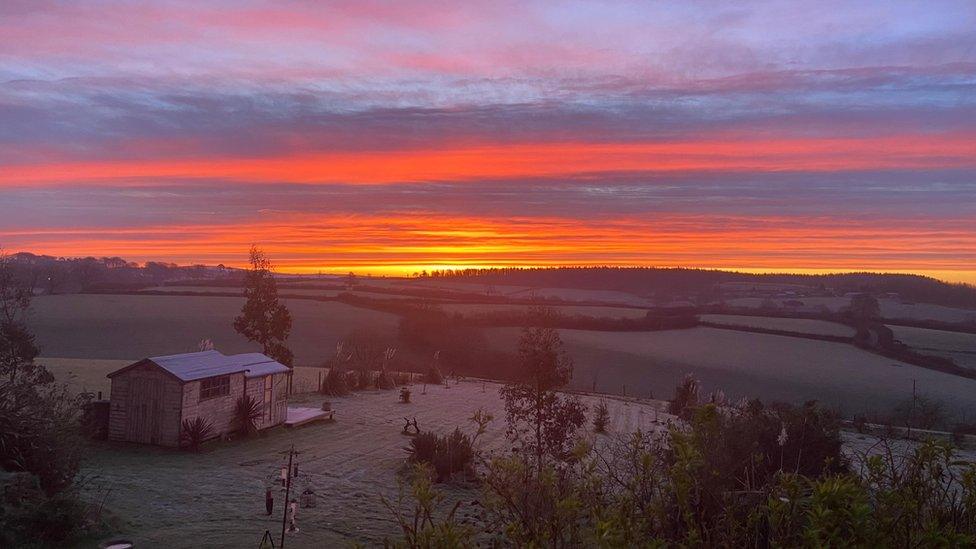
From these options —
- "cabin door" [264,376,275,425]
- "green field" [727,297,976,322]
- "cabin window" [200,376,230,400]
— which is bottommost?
"cabin door" [264,376,275,425]

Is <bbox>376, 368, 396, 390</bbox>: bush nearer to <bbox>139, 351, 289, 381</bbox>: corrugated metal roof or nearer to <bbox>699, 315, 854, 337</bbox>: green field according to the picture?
<bbox>139, 351, 289, 381</bbox>: corrugated metal roof

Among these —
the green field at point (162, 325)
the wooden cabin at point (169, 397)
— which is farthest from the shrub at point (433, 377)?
the wooden cabin at point (169, 397)

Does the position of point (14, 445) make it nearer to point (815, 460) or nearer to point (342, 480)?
point (342, 480)

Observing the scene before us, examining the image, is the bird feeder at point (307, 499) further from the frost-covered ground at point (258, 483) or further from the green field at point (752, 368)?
the green field at point (752, 368)

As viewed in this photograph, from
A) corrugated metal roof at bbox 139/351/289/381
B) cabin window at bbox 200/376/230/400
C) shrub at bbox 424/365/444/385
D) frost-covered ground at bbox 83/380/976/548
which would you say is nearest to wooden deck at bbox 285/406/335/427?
frost-covered ground at bbox 83/380/976/548

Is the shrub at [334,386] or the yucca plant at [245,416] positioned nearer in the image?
the yucca plant at [245,416]

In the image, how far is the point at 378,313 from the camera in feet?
Answer: 210

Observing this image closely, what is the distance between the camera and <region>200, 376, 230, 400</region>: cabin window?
1694 cm

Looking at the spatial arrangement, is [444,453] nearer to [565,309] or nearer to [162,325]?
[565,309]

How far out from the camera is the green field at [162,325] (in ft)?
155

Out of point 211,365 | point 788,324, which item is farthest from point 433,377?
point 788,324

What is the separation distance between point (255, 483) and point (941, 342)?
49647 mm

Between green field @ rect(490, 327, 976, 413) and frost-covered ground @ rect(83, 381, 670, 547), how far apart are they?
22.0 m

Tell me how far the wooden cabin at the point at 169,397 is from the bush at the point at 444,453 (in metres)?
5.24
